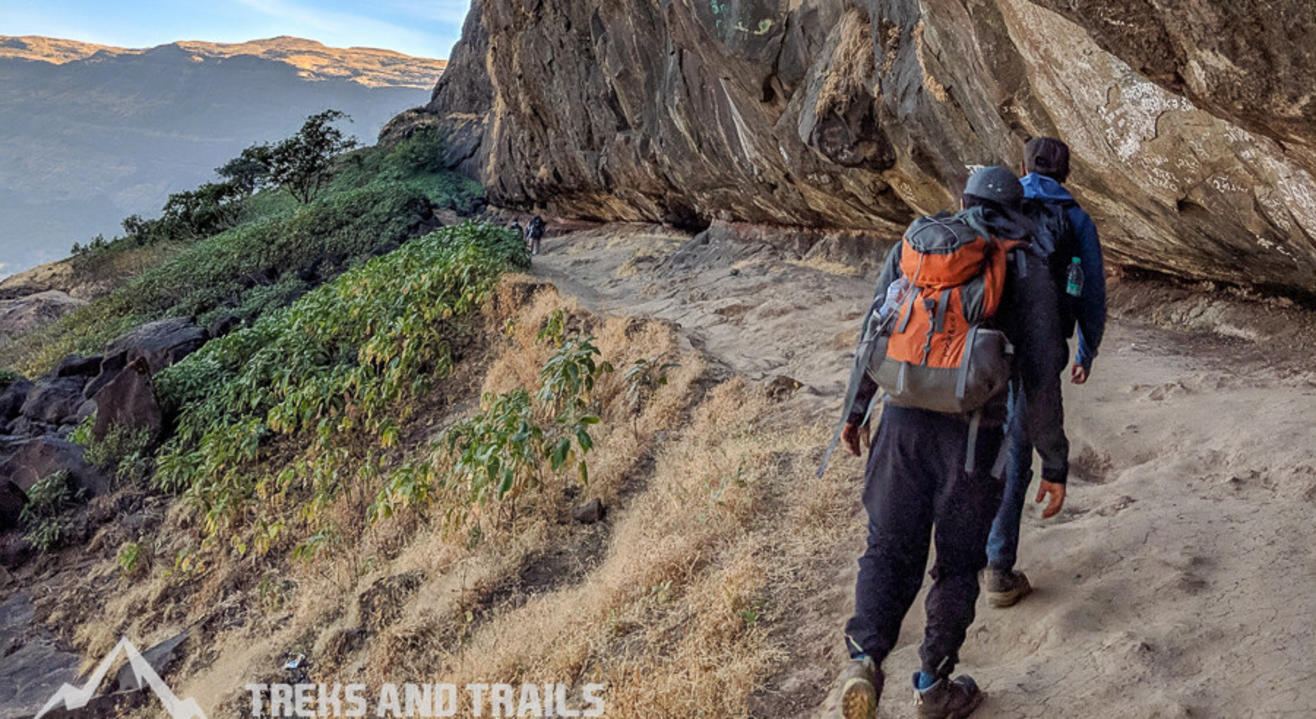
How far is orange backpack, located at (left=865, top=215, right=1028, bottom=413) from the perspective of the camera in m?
2.28

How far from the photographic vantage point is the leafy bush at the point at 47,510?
9438 mm

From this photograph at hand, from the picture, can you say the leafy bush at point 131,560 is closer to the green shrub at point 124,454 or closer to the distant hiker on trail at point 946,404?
the green shrub at point 124,454

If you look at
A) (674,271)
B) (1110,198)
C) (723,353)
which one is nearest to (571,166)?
(674,271)

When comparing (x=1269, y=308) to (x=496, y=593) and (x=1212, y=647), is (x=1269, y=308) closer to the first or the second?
(x=1212, y=647)

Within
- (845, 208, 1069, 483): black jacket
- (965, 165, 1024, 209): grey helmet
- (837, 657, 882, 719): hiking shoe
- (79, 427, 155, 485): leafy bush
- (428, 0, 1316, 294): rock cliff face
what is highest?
(428, 0, 1316, 294): rock cliff face

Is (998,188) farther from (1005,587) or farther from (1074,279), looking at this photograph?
(1005,587)

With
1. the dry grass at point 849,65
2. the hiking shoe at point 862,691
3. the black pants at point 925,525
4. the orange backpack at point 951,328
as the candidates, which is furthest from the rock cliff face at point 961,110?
the hiking shoe at point 862,691

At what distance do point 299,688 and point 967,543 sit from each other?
13.8 feet

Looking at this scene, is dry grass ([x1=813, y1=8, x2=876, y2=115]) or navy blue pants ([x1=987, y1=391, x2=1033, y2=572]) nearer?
navy blue pants ([x1=987, y1=391, x2=1033, y2=572])

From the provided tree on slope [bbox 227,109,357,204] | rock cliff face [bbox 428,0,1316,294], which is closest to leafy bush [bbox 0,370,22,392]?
rock cliff face [bbox 428,0,1316,294]

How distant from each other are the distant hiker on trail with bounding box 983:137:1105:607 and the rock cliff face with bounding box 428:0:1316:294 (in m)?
1.01

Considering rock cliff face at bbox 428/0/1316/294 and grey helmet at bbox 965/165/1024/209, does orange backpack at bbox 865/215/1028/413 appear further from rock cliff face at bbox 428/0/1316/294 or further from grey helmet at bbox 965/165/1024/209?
rock cliff face at bbox 428/0/1316/294

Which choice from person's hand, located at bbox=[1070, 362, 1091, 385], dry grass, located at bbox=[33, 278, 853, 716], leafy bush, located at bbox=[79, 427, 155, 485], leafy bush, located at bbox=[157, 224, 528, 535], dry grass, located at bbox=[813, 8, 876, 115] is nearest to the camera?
person's hand, located at bbox=[1070, 362, 1091, 385]

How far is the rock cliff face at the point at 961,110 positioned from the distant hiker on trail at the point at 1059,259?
1.01 meters
